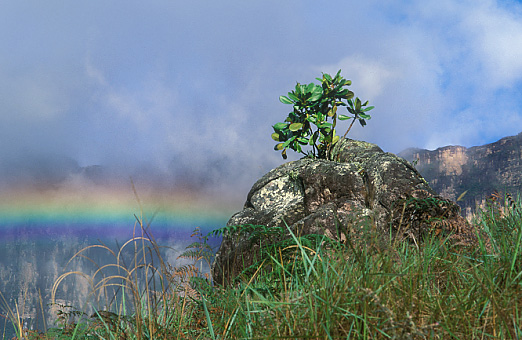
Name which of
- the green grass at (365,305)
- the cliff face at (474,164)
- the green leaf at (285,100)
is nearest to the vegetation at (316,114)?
the green leaf at (285,100)

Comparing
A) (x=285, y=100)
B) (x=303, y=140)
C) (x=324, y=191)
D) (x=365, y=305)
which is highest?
→ (x=285, y=100)

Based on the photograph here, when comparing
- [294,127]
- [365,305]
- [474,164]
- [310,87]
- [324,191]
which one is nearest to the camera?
[365,305]

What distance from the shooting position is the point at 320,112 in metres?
8.14

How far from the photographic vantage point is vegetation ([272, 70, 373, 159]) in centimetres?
795

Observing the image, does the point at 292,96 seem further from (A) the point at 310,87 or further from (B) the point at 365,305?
(B) the point at 365,305

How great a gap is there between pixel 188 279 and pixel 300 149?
531cm

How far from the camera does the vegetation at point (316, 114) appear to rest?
7949mm

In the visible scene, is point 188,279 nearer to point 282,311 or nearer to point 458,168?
point 282,311

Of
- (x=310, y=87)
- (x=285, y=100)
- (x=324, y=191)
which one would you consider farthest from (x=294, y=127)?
(x=324, y=191)

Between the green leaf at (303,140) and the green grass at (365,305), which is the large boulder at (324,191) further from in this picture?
the green grass at (365,305)

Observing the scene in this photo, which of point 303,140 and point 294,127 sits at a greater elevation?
point 294,127

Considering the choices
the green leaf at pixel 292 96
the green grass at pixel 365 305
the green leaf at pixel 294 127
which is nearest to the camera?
the green grass at pixel 365 305

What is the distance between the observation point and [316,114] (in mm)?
8109

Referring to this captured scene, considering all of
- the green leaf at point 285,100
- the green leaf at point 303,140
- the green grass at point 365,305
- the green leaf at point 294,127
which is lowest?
the green grass at point 365,305
